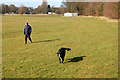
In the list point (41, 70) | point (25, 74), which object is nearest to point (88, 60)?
point (41, 70)

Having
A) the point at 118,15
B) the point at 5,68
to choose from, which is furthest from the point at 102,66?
the point at 118,15

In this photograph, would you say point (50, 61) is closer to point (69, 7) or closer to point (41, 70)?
point (41, 70)

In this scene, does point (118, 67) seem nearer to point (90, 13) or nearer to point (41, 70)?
point (41, 70)

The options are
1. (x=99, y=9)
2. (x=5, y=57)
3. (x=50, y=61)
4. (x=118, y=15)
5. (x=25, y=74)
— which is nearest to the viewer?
(x=25, y=74)

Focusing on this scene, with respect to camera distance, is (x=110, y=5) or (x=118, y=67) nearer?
(x=118, y=67)

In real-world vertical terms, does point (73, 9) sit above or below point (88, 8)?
above

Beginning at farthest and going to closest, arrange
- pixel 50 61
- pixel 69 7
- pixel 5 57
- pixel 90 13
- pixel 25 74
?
pixel 69 7
pixel 90 13
pixel 5 57
pixel 50 61
pixel 25 74

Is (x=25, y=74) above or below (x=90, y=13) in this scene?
below

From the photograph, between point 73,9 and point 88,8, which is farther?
point 73,9

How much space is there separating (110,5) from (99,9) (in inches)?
1369

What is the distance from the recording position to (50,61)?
31.7 ft

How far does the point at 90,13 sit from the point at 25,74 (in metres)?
101

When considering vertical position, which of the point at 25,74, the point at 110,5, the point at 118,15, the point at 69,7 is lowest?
the point at 25,74

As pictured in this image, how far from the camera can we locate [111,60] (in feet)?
32.2
